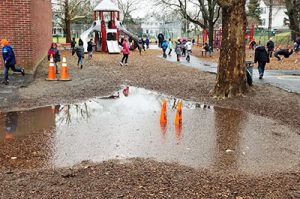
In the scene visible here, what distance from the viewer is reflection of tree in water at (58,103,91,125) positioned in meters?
8.51

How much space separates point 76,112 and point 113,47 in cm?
2302

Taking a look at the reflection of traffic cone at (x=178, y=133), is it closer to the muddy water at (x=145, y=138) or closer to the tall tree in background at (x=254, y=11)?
the muddy water at (x=145, y=138)

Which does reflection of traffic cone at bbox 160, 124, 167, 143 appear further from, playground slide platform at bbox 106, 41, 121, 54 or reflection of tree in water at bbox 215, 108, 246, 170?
playground slide platform at bbox 106, 41, 121, 54

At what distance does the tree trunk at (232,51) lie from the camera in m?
10.9

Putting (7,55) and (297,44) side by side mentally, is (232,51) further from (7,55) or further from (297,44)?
(297,44)

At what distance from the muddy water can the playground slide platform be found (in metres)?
21.8

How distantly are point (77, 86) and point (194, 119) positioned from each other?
5.65m

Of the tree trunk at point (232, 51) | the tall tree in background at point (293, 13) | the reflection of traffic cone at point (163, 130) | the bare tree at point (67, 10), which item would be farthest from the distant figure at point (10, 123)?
the bare tree at point (67, 10)

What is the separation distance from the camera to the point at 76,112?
30.6 feet

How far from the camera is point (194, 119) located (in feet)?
28.9

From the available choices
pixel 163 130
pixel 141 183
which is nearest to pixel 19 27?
pixel 163 130

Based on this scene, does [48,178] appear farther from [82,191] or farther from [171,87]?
[171,87]

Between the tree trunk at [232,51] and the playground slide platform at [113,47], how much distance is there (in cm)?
2093

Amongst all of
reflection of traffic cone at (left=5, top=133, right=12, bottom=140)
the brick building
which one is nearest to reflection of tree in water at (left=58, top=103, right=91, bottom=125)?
reflection of traffic cone at (left=5, top=133, right=12, bottom=140)
